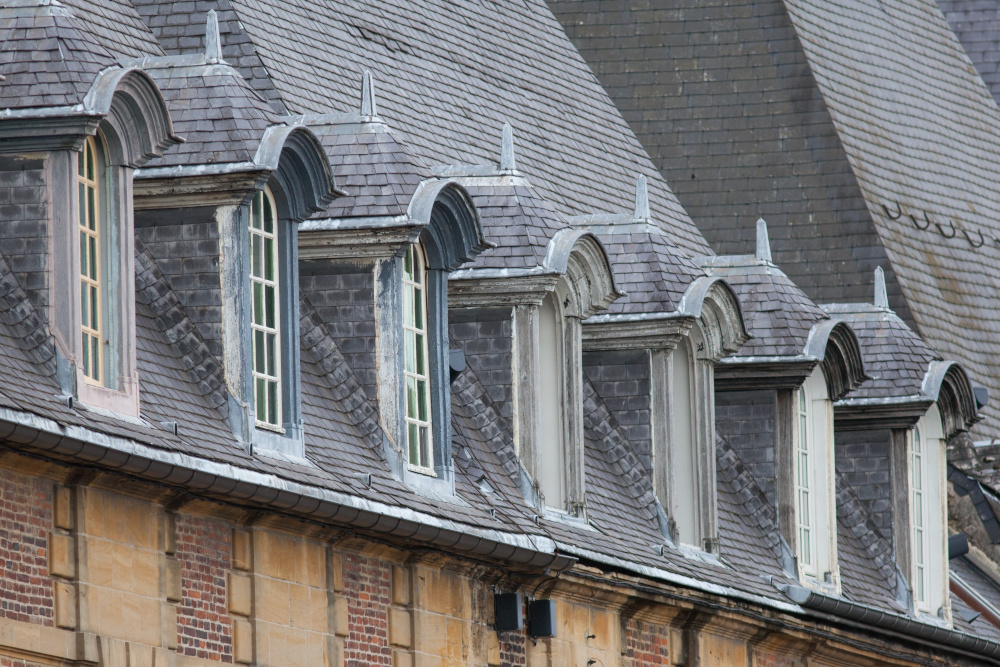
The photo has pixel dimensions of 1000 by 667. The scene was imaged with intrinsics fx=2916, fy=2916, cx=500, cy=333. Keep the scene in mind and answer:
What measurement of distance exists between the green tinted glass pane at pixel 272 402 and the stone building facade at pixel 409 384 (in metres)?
0.08

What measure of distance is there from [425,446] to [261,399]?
2331 millimetres

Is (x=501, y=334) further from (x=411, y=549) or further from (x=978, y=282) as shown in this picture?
(x=978, y=282)

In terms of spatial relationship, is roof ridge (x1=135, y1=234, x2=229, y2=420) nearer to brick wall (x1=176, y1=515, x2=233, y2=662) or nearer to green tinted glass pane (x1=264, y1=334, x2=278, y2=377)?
green tinted glass pane (x1=264, y1=334, x2=278, y2=377)

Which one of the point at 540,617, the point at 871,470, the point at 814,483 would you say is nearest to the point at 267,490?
the point at 540,617

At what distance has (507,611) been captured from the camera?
22.4 meters

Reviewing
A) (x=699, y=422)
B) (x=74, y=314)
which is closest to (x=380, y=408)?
(x=74, y=314)

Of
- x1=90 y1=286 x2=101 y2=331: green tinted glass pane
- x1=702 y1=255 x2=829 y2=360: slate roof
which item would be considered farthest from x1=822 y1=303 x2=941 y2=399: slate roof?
x1=90 y1=286 x2=101 y2=331: green tinted glass pane

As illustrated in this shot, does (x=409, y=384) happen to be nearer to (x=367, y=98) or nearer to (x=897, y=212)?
(x=367, y=98)

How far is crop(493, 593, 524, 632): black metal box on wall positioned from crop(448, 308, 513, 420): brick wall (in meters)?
1.72

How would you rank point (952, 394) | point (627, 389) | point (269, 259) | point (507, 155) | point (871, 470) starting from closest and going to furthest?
point (269, 259), point (507, 155), point (627, 389), point (871, 470), point (952, 394)

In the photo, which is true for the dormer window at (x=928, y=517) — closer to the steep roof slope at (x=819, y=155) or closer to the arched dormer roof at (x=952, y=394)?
the arched dormer roof at (x=952, y=394)

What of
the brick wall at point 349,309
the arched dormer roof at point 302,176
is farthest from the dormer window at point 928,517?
the arched dormer roof at point 302,176

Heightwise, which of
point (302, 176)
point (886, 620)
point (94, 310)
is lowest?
→ point (886, 620)

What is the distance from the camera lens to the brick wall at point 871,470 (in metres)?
30.9
